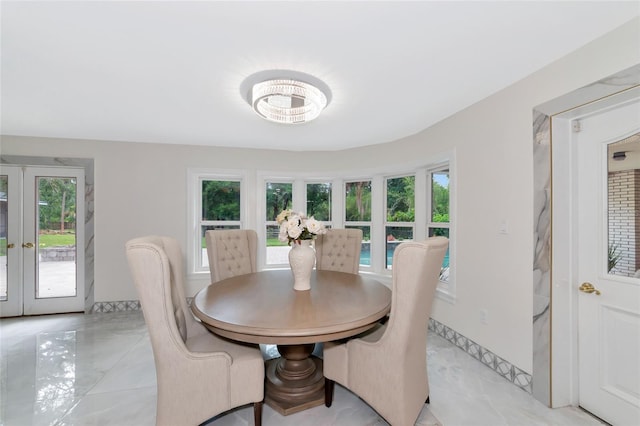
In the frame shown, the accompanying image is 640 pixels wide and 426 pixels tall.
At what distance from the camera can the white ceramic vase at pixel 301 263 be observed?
6.81 ft

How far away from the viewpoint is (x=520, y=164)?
1992 millimetres

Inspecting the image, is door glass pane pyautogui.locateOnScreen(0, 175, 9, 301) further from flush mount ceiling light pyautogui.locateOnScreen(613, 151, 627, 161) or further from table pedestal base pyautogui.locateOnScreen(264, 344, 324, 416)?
flush mount ceiling light pyautogui.locateOnScreen(613, 151, 627, 161)

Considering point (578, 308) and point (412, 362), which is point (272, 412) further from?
point (578, 308)

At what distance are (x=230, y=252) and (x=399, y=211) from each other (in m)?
2.28

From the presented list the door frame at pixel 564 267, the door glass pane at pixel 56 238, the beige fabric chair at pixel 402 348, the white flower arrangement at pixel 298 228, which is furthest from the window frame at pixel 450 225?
the door glass pane at pixel 56 238

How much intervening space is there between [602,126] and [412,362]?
1904 millimetres

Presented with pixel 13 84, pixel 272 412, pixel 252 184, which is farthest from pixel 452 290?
pixel 13 84

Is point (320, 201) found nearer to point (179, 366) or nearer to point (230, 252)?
point (230, 252)

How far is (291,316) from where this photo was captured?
1493 millimetres

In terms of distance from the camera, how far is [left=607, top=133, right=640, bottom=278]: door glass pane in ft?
5.15

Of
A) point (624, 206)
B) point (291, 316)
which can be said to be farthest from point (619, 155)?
point (291, 316)

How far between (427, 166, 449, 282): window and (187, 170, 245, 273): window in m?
A: 2.63

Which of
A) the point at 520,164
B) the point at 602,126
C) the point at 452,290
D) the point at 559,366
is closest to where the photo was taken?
the point at 602,126

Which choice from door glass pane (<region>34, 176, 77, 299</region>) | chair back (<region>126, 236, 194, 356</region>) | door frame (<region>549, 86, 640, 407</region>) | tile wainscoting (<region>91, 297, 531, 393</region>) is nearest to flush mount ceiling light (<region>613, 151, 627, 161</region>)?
door frame (<region>549, 86, 640, 407</region>)
